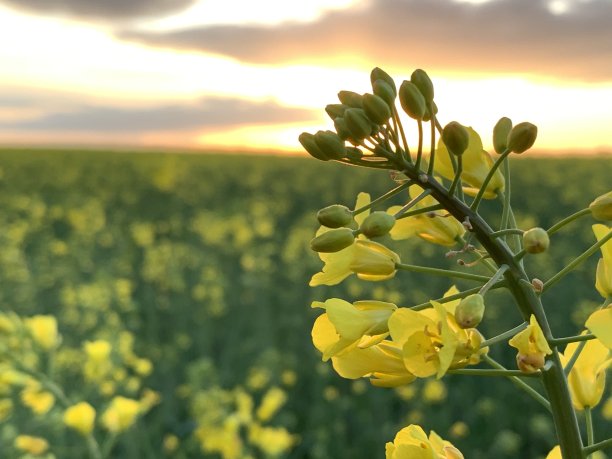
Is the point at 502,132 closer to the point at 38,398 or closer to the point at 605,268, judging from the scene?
the point at 605,268

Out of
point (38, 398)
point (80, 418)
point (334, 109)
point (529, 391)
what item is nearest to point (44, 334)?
point (38, 398)

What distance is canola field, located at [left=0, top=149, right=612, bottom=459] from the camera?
3197 mm

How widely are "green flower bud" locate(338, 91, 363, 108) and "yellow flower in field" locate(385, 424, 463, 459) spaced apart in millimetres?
464

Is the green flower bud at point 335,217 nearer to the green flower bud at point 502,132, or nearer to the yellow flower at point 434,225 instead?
the yellow flower at point 434,225

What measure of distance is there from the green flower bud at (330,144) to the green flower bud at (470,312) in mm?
276

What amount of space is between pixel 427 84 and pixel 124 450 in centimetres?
450

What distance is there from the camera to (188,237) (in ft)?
34.8

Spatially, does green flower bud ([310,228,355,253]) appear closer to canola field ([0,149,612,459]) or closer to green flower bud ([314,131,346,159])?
green flower bud ([314,131,346,159])

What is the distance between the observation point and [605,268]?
1.03 metres

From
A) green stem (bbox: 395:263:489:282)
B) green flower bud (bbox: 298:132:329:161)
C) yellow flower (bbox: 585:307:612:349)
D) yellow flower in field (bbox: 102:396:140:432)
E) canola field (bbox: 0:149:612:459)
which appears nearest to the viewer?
yellow flower (bbox: 585:307:612:349)

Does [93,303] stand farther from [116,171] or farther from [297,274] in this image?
[116,171]

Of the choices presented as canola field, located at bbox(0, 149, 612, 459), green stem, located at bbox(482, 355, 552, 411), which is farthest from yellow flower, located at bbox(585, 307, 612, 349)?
canola field, located at bbox(0, 149, 612, 459)

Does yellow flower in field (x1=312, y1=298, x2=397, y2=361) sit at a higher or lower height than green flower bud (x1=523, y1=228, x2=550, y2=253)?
lower

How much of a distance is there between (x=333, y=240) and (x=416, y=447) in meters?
0.29
